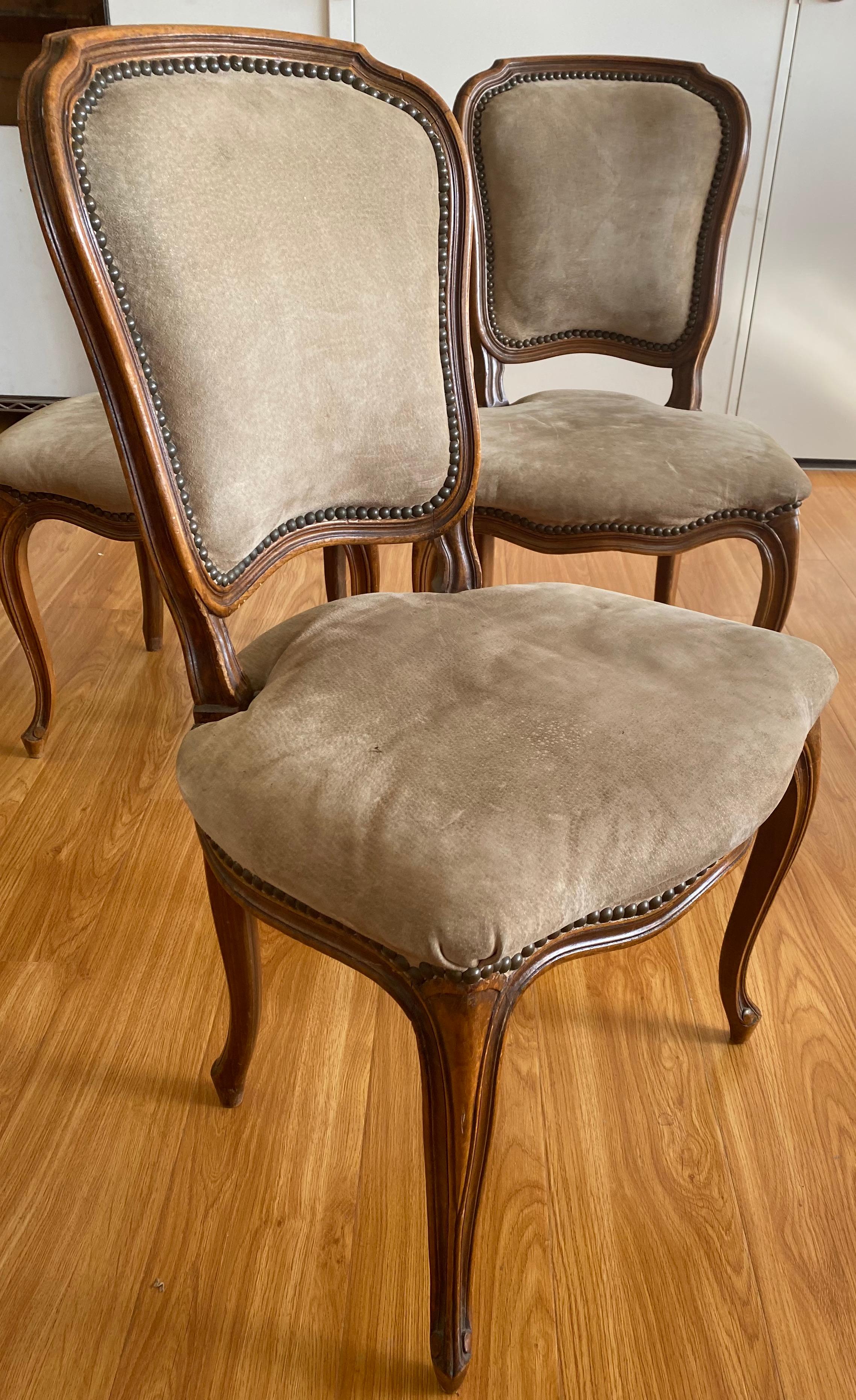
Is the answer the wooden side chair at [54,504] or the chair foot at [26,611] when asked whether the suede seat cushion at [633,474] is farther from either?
the chair foot at [26,611]

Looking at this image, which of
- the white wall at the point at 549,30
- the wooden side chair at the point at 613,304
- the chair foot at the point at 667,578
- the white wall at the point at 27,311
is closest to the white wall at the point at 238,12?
the white wall at the point at 549,30

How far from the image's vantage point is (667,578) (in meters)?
1.74

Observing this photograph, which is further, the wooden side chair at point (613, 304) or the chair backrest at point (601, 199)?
the chair backrest at point (601, 199)

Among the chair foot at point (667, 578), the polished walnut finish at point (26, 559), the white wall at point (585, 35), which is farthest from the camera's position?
the white wall at point (585, 35)

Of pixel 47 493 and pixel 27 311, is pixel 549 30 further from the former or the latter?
pixel 47 493

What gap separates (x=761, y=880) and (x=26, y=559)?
1.09m

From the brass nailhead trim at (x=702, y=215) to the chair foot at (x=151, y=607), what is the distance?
2.26 feet

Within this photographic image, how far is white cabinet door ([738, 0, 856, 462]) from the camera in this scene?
2488 mm

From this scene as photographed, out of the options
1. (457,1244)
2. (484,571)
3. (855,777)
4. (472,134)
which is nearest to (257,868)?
(457,1244)

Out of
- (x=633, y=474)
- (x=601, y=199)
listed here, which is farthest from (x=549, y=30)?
(x=633, y=474)

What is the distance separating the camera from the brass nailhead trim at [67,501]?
1445 millimetres

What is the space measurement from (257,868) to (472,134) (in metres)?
1.28

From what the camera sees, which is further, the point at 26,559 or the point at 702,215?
the point at 702,215

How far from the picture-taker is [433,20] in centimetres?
251
